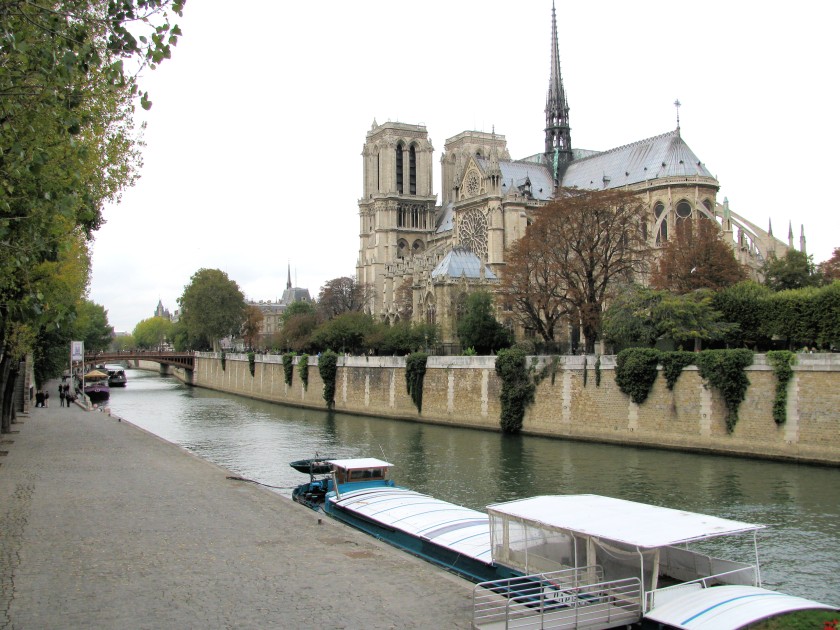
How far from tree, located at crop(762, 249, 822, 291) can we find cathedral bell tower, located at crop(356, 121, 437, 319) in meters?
60.7

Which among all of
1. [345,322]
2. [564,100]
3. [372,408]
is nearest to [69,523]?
[372,408]

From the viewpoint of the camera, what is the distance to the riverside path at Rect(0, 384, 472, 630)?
11.2m

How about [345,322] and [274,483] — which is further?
[345,322]

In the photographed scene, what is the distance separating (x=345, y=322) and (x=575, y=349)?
23.2 meters

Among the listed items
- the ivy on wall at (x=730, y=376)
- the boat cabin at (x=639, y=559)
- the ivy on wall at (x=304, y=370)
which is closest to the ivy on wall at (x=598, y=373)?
the ivy on wall at (x=730, y=376)

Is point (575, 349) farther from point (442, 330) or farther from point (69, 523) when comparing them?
point (69, 523)

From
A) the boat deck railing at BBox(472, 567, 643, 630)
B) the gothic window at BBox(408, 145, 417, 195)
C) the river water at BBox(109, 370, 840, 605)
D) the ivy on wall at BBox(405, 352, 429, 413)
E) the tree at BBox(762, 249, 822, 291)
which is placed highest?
the gothic window at BBox(408, 145, 417, 195)

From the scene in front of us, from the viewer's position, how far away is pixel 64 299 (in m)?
28.6

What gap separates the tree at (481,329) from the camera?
55406 millimetres

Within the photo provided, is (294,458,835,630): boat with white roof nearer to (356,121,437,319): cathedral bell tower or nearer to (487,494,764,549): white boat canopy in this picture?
(487,494,764,549): white boat canopy

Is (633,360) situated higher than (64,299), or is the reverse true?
(64,299)

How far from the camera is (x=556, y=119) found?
319 ft

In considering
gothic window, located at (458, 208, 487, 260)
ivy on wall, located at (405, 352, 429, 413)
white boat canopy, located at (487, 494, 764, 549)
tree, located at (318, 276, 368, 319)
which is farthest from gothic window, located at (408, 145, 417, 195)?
white boat canopy, located at (487, 494, 764, 549)

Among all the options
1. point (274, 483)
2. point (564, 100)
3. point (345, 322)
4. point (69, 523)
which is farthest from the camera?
point (564, 100)
